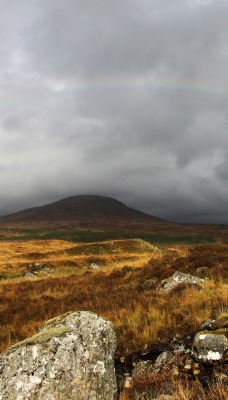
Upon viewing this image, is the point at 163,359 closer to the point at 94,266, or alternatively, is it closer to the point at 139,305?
the point at 139,305

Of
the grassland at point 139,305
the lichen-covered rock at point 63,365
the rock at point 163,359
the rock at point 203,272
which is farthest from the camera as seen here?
the rock at point 203,272

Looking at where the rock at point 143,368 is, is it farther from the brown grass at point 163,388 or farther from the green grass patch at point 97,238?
the green grass patch at point 97,238

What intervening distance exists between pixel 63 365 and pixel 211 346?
3388 millimetres

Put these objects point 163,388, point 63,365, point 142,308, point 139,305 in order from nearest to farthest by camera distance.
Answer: point 63,365 → point 163,388 → point 142,308 → point 139,305

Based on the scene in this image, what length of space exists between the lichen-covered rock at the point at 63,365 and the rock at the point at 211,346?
2.09 metres

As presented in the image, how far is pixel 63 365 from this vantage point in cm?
486

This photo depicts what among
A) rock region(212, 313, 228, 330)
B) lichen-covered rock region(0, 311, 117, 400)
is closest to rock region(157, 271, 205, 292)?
rock region(212, 313, 228, 330)

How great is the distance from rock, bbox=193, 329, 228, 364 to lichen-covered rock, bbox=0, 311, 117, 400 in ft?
6.86

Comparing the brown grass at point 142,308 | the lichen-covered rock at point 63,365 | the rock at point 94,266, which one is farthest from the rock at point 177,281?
the rock at point 94,266

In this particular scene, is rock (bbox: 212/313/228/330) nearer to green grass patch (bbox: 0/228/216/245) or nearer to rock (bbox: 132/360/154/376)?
rock (bbox: 132/360/154/376)

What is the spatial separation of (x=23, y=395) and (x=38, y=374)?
329 mm

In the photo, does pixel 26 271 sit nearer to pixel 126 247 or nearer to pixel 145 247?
pixel 126 247

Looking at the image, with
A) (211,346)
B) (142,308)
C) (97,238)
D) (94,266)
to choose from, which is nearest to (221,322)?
(211,346)

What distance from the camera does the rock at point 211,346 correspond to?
6.33m
